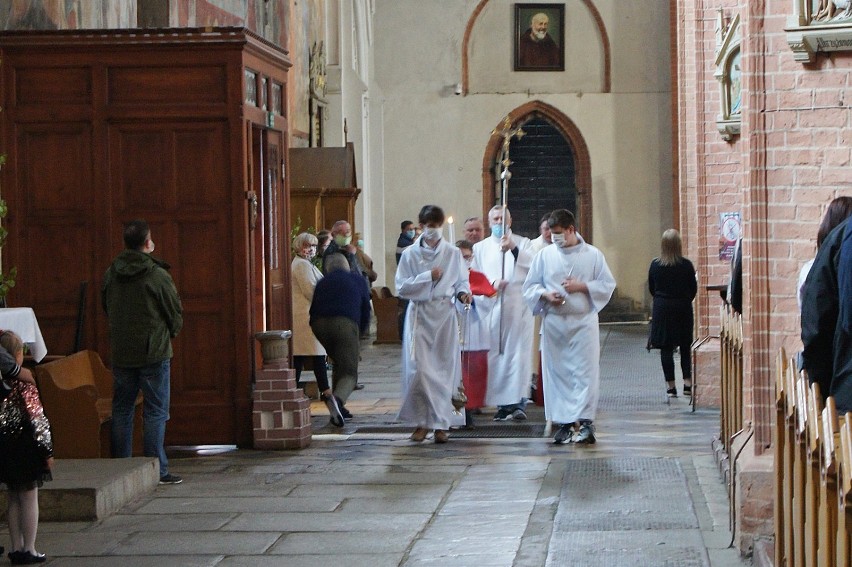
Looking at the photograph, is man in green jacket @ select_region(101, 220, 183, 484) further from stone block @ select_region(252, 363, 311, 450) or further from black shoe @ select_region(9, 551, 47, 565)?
black shoe @ select_region(9, 551, 47, 565)

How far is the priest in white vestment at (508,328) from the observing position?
11992 millimetres

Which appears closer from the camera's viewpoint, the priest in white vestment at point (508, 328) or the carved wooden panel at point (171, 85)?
the carved wooden panel at point (171, 85)

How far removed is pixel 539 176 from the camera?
2908 centimetres

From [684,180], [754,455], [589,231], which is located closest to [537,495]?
[754,455]

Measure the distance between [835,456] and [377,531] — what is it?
157 inches

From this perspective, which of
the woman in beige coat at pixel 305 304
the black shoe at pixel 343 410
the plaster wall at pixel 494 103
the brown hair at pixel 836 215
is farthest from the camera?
the plaster wall at pixel 494 103

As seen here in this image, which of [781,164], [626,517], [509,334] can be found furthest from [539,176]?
[781,164]

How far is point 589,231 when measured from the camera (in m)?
28.3

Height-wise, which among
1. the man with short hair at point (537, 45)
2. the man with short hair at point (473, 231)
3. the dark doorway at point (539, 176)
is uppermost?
the man with short hair at point (537, 45)

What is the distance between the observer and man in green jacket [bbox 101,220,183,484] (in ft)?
28.6

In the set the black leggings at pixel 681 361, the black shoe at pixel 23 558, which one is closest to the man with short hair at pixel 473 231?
the black leggings at pixel 681 361

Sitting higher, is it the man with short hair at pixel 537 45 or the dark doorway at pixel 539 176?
the man with short hair at pixel 537 45

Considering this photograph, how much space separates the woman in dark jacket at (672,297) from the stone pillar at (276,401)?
4.25 m

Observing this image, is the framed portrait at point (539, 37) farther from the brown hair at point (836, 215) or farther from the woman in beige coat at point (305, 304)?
the brown hair at point (836, 215)
